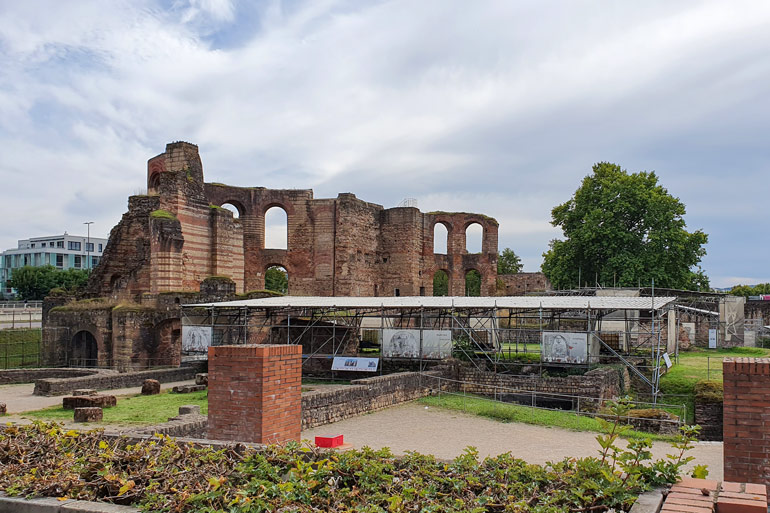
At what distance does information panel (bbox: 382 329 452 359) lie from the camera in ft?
63.1

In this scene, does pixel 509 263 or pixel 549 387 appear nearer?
pixel 549 387

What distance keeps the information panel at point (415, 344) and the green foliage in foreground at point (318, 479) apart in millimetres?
14366

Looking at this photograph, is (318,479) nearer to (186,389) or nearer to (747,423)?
(747,423)

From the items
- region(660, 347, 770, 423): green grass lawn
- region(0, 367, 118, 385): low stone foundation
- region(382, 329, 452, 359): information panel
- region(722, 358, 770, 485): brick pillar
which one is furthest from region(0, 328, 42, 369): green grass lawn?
region(722, 358, 770, 485): brick pillar

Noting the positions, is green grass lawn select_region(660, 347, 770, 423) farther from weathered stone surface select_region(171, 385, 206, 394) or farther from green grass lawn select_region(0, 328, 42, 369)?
green grass lawn select_region(0, 328, 42, 369)

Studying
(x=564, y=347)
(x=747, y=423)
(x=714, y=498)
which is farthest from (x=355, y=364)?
(x=714, y=498)

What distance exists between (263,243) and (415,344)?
18.5 metres

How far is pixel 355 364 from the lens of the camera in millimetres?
18812

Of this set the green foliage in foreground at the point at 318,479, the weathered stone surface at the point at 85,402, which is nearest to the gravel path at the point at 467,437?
the weathered stone surface at the point at 85,402

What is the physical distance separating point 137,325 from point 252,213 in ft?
42.2

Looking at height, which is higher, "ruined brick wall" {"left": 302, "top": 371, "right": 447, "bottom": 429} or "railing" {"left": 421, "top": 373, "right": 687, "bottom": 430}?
"ruined brick wall" {"left": 302, "top": 371, "right": 447, "bottom": 429}

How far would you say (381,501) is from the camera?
4.03m

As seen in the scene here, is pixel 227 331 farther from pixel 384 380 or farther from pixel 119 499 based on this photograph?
pixel 119 499

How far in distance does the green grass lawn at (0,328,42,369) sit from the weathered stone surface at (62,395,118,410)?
15001mm
